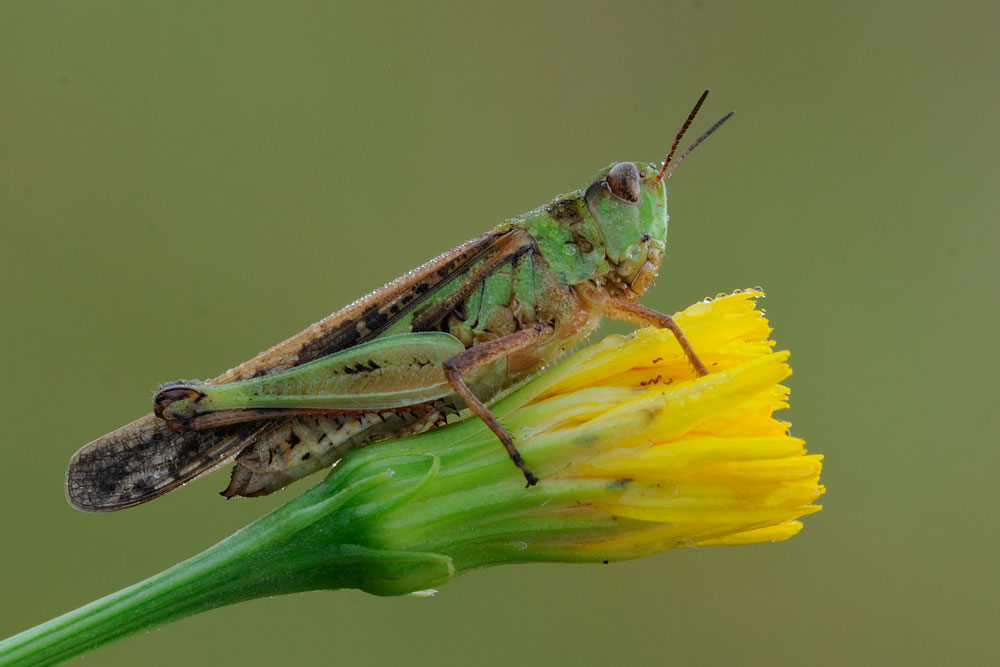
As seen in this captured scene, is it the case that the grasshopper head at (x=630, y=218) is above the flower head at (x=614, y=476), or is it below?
above

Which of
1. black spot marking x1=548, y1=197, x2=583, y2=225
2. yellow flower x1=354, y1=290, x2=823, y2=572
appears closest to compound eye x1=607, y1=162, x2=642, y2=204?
black spot marking x1=548, y1=197, x2=583, y2=225

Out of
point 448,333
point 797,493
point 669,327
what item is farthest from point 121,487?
point 797,493

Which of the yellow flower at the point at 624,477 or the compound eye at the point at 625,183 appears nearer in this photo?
the yellow flower at the point at 624,477

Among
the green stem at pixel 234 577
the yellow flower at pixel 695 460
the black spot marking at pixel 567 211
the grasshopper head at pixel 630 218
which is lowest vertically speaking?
the yellow flower at pixel 695 460

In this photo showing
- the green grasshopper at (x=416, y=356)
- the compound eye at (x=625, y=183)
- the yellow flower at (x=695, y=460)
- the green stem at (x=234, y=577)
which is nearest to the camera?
the green stem at (x=234, y=577)

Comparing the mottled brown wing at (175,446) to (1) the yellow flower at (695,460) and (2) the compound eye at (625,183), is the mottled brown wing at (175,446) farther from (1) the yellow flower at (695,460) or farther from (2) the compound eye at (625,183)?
(2) the compound eye at (625,183)

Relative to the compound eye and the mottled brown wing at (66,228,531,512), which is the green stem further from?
the compound eye

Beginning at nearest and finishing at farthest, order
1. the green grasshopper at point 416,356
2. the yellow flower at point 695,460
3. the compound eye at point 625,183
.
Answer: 1. the yellow flower at point 695,460
2. the green grasshopper at point 416,356
3. the compound eye at point 625,183

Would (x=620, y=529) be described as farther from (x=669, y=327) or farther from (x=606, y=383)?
(x=669, y=327)

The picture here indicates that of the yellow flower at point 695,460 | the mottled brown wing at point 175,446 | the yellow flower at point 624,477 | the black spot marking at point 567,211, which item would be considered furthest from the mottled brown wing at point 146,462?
the black spot marking at point 567,211
